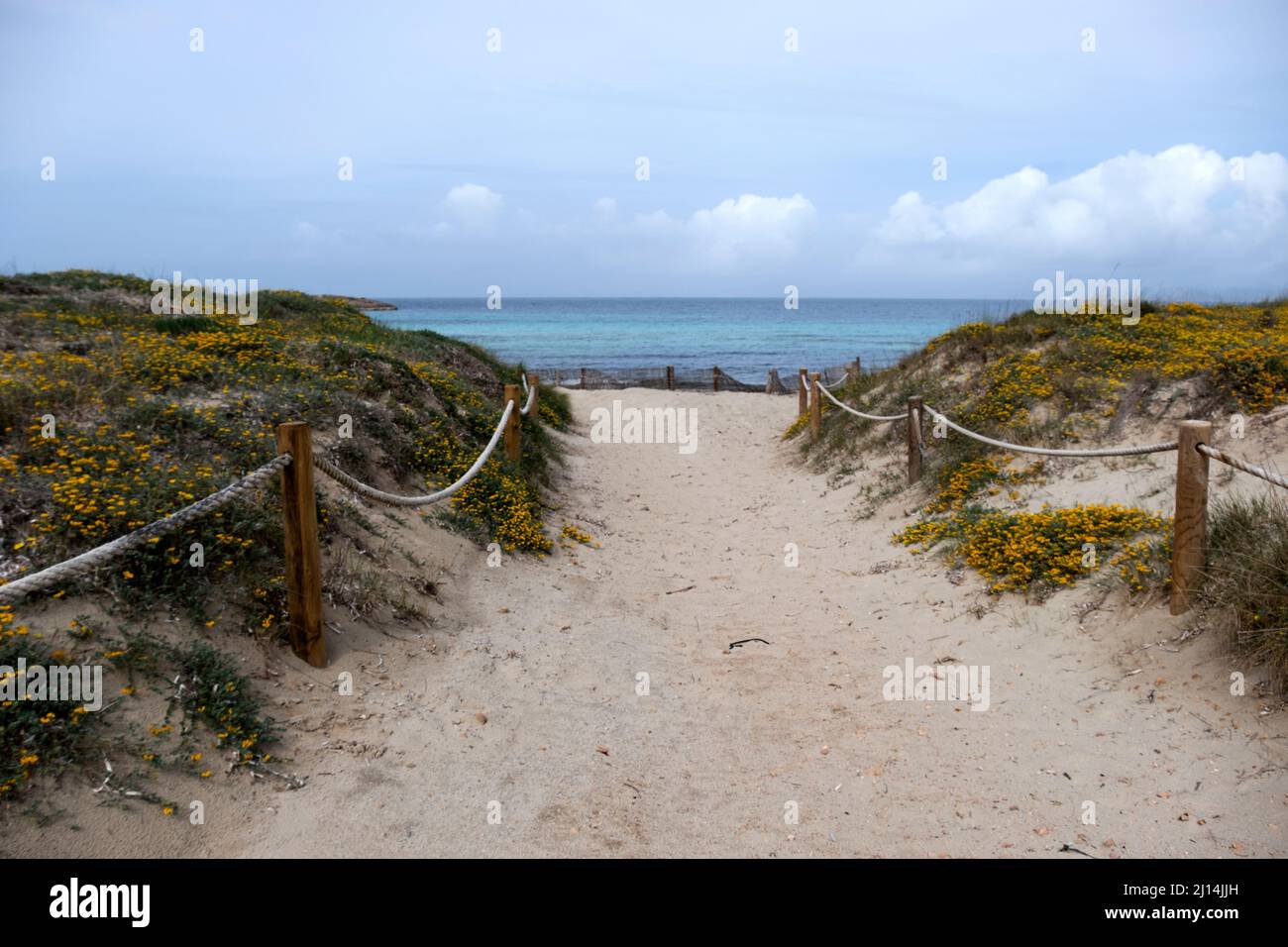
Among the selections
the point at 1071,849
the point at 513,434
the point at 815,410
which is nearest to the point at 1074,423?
the point at 815,410

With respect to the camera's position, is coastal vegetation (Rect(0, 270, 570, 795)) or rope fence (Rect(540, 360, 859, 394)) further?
rope fence (Rect(540, 360, 859, 394))

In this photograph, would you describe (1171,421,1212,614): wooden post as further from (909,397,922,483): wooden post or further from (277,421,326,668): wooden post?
(277,421,326,668): wooden post

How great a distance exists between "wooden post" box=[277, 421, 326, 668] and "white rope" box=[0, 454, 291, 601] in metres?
0.09

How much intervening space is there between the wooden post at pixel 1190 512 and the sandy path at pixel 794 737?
0.34m

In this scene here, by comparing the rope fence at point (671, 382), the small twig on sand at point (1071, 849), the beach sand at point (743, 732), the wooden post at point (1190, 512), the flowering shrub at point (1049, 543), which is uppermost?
the rope fence at point (671, 382)

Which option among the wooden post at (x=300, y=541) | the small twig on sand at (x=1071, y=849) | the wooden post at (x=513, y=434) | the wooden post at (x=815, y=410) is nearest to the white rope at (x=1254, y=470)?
the small twig on sand at (x=1071, y=849)

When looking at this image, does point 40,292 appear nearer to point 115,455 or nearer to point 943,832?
point 115,455

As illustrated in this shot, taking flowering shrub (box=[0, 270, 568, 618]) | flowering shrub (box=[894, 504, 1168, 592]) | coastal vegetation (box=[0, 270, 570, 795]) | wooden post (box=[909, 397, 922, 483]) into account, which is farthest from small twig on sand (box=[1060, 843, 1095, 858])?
wooden post (box=[909, 397, 922, 483])

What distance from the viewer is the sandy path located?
421cm

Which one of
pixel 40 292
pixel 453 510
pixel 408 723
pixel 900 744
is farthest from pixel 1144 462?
pixel 40 292

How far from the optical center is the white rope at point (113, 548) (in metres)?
3.54

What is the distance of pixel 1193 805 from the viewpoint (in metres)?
4.27

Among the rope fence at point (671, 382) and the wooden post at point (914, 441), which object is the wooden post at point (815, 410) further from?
the rope fence at point (671, 382)

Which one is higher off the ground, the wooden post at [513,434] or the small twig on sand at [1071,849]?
the wooden post at [513,434]
